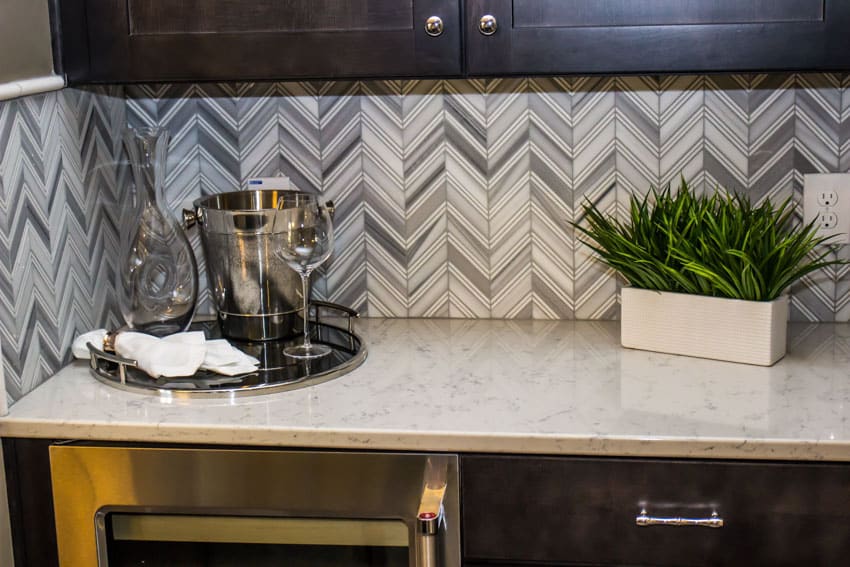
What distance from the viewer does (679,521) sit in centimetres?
144

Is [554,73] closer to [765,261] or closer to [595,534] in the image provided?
[765,261]

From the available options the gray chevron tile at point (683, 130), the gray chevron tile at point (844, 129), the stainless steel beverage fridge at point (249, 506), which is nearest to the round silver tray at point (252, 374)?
the stainless steel beverage fridge at point (249, 506)

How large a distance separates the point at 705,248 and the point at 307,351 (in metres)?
0.68

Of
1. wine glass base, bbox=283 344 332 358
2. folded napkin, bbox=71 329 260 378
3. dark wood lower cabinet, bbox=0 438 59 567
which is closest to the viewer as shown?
dark wood lower cabinet, bbox=0 438 59 567

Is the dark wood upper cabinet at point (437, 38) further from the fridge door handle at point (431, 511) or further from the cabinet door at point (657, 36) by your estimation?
the fridge door handle at point (431, 511)

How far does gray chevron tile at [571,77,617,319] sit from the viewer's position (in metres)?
1.93

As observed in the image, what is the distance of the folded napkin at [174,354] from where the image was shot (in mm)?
1657

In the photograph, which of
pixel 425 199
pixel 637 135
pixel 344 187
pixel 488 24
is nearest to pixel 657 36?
pixel 488 24

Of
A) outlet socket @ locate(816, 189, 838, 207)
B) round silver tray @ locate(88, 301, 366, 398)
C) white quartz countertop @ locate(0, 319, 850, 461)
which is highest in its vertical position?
outlet socket @ locate(816, 189, 838, 207)

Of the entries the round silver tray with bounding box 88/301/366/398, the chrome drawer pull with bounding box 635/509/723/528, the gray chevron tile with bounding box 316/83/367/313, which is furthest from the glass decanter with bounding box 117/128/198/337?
the chrome drawer pull with bounding box 635/509/723/528

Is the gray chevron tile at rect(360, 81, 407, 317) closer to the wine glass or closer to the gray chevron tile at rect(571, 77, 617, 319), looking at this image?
the wine glass

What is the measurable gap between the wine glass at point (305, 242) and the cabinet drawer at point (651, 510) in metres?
0.45

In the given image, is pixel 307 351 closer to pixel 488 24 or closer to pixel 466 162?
pixel 466 162

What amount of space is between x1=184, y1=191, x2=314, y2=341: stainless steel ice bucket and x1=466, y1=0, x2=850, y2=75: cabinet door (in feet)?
1.53
